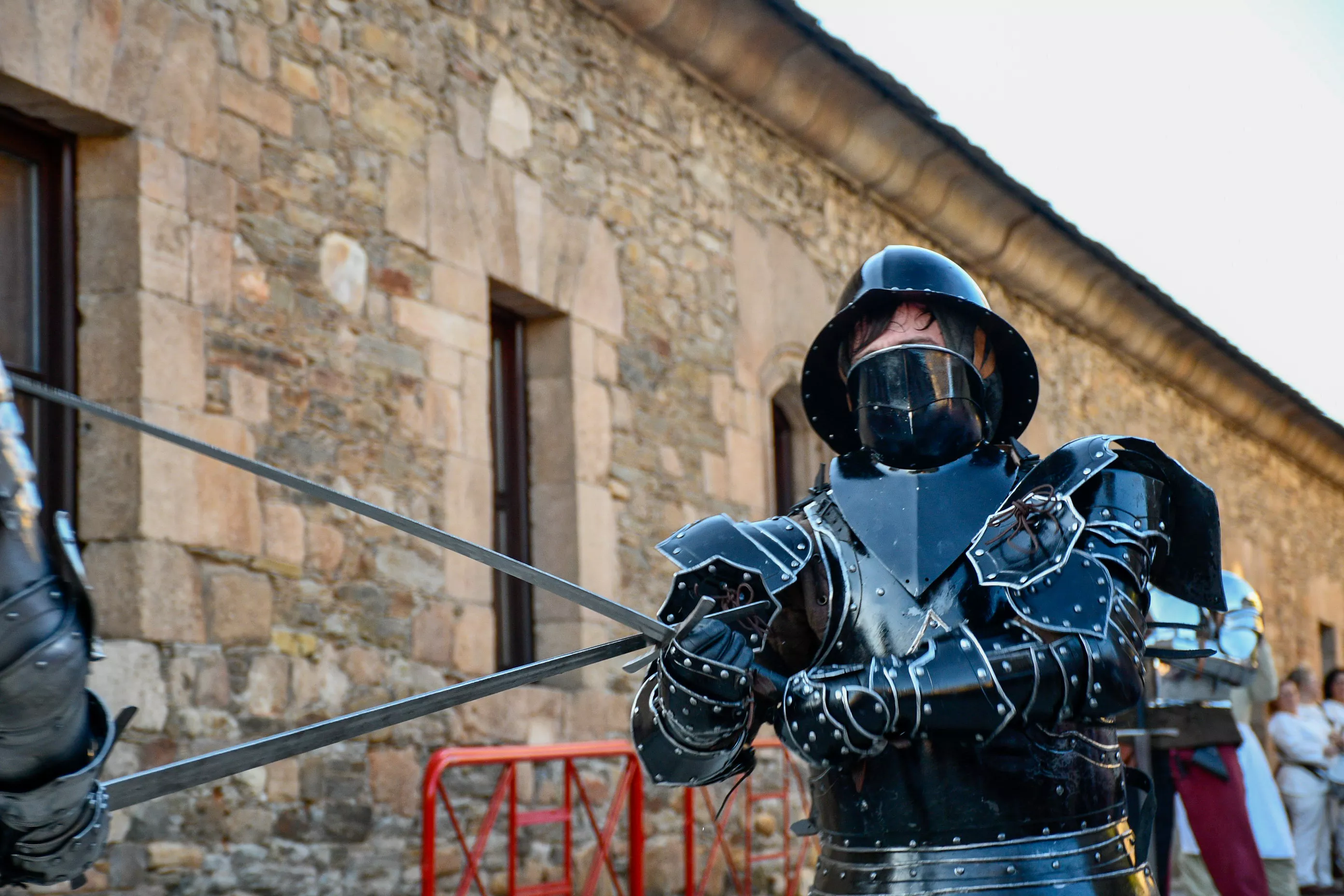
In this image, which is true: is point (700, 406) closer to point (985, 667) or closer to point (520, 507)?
point (520, 507)

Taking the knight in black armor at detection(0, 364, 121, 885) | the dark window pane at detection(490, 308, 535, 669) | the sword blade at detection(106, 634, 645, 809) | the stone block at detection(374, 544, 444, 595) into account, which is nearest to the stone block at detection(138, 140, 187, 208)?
the stone block at detection(374, 544, 444, 595)

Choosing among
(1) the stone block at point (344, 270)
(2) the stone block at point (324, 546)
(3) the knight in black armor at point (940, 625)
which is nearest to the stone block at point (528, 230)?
(1) the stone block at point (344, 270)

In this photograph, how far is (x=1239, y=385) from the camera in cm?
1630

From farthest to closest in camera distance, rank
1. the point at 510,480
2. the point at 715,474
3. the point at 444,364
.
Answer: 1. the point at 715,474
2. the point at 510,480
3. the point at 444,364

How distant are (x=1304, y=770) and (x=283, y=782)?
7991 mm

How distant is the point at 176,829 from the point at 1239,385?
1346cm

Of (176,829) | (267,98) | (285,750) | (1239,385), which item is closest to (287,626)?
(176,829)

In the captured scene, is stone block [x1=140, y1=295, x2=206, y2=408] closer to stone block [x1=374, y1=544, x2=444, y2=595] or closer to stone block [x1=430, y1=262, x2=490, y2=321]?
stone block [x1=374, y1=544, x2=444, y2=595]

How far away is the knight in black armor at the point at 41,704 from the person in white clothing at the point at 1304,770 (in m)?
9.68

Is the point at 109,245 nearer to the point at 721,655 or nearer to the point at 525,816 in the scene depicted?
the point at 525,816

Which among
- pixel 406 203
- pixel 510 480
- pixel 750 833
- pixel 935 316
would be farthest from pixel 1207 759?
pixel 935 316

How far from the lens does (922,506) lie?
2.99 m

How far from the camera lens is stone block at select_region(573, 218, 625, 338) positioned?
7.19m

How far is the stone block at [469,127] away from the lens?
6516 mm
